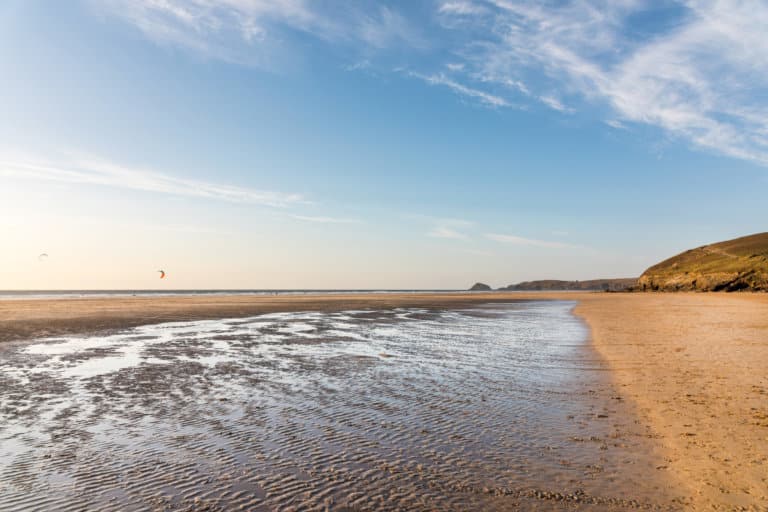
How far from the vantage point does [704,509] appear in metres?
5.47

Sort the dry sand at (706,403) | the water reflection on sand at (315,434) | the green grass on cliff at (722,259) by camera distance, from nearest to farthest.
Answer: the water reflection on sand at (315,434)
the dry sand at (706,403)
the green grass on cliff at (722,259)

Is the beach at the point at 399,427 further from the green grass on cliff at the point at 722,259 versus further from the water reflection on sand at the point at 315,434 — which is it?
the green grass on cliff at the point at 722,259

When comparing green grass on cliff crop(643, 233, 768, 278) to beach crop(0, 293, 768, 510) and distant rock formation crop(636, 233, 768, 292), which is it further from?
beach crop(0, 293, 768, 510)

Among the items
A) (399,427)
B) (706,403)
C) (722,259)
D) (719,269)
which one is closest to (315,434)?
(399,427)

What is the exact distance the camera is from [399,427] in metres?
8.84

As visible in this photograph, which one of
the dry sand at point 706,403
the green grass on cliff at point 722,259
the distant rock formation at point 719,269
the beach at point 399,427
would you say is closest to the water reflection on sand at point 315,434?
the beach at point 399,427

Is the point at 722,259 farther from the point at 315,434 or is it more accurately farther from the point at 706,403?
the point at 315,434

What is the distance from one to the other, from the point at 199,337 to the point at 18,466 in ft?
56.3

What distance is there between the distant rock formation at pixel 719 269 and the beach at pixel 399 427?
84.9m

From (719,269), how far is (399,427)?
367 ft

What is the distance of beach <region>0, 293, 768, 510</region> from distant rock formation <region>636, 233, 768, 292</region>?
8488 cm

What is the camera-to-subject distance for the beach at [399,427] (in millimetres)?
5988

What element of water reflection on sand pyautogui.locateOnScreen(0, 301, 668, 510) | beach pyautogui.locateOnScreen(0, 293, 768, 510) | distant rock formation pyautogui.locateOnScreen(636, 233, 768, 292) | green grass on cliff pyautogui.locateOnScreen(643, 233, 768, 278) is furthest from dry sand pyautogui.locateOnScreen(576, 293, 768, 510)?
green grass on cliff pyautogui.locateOnScreen(643, 233, 768, 278)

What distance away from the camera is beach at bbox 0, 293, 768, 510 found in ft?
19.6
